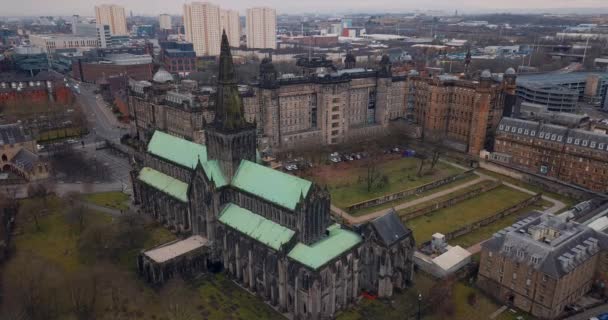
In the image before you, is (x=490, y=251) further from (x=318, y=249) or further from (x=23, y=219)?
(x=23, y=219)

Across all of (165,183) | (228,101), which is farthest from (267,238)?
(165,183)

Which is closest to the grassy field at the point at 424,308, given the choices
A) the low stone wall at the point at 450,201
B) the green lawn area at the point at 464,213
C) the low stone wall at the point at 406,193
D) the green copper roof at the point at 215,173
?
the green lawn area at the point at 464,213

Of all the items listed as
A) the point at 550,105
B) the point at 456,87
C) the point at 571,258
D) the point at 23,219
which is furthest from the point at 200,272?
the point at 550,105

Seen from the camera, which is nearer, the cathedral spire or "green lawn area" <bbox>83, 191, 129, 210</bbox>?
the cathedral spire

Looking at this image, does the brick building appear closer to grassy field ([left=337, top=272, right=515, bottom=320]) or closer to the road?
grassy field ([left=337, top=272, right=515, bottom=320])

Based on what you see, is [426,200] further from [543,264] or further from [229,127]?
[229,127]

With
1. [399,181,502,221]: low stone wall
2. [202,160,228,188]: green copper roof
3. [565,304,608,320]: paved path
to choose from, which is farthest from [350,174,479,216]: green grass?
[565,304,608,320]: paved path
